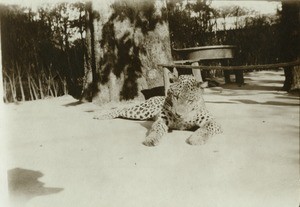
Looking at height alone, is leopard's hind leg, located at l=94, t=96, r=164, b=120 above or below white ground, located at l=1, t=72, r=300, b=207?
above

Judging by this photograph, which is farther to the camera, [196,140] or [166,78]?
[166,78]

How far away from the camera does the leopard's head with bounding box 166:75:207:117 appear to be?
298 cm

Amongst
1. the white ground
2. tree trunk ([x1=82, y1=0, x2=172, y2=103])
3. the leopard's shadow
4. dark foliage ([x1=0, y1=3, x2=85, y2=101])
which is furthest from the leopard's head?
the leopard's shadow

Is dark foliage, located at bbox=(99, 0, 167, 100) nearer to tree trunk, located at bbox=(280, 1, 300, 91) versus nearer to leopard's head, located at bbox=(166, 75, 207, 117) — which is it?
leopard's head, located at bbox=(166, 75, 207, 117)

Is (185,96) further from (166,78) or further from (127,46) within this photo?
(127,46)

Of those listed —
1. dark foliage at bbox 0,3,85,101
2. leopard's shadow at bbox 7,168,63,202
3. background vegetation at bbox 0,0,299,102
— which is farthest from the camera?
background vegetation at bbox 0,0,299,102

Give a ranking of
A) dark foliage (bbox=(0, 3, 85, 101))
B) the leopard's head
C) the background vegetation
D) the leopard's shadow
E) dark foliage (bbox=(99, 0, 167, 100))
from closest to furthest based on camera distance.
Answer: the leopard's shadow, dark foliage (bbox=(0, 3, 85, 101)), the background vegetation, the leopard's head, dark foliage (bbox=(99, 0, 167, 100))

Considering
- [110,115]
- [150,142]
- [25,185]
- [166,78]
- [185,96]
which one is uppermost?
[166,78]

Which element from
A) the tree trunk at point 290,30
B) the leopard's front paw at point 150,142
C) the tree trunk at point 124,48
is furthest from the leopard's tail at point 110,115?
the tree trunk at point 290,30

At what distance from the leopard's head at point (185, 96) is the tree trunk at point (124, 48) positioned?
18.8 inches

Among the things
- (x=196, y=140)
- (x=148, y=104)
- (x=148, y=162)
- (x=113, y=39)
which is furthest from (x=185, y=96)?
(x=113, y=39)

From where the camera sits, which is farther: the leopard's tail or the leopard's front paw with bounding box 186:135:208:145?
the leopard's tail

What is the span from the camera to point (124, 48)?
3.42 meters

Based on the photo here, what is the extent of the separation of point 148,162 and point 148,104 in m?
0.93
